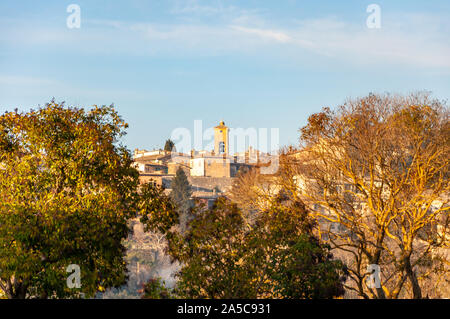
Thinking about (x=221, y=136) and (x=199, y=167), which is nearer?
(x=199, y=167)

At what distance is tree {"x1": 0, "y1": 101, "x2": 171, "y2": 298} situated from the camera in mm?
11789

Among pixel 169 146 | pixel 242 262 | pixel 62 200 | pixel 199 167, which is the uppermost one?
pixel 169 146

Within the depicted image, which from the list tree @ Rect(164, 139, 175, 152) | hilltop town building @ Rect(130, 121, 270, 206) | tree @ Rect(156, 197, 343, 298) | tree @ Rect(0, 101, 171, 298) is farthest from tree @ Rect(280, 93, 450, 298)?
tree @ Rect(164, 139, 175, 152)

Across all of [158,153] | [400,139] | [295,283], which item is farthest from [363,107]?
[158,153]

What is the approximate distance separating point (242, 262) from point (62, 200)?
14.5ft

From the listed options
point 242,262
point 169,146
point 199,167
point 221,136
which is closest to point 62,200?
point 242,262

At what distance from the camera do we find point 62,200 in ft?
41.6

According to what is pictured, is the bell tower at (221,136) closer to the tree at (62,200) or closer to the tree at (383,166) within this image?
the tree at (383,166)

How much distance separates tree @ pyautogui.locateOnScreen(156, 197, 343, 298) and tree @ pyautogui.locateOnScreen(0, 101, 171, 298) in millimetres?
1552

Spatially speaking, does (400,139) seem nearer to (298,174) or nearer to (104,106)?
(298,174)

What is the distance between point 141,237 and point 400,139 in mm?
51778

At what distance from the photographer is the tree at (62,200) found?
38.7 ft

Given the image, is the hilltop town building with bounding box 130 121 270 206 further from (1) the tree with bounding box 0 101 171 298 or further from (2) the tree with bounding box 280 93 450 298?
(1) the tree with bounding box 0 101 171 298

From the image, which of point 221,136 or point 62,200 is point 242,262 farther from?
point 221,136
